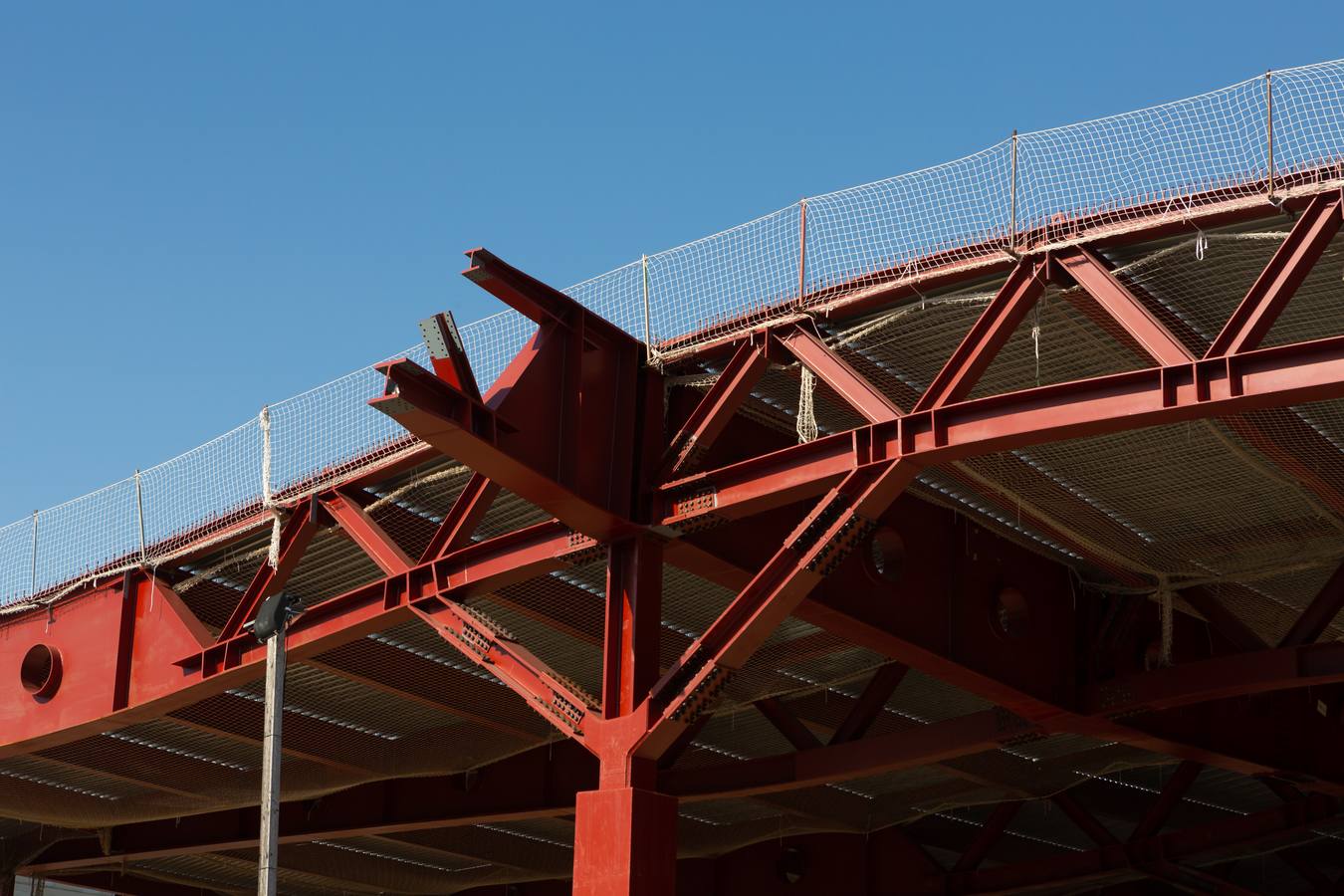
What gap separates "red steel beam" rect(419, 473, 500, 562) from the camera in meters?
20.9

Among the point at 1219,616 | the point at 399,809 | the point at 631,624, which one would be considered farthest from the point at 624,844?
the point at 399,809

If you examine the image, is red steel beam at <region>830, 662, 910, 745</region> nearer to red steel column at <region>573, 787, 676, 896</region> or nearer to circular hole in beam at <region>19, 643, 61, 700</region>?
red steel column at <region>573, 787, 676, 896</region>

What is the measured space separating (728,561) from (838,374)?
3.23m

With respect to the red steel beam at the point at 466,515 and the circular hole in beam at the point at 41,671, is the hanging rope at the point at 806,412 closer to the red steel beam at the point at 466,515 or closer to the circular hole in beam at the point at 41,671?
the red steel beam at the point at 466,515

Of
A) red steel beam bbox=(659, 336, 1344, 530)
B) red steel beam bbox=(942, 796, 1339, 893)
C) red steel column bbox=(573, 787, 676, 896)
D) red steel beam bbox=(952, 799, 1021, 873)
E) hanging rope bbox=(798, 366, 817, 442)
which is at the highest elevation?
hanging rope bbox=(798, 366, 817, 442)

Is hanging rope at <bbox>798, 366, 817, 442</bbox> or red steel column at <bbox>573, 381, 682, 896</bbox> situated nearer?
red steel column at <bbox>573, 381, 682, 896</bbox>

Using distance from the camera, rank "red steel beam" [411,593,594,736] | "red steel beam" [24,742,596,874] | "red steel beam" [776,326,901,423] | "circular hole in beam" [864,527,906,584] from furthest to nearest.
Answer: "red steel beam" [24,742,596,874] < "circular hole in beam" [864,527,906,584] < "red steel beam" [411,593,594,736] < "red steel beam" [776,326,901,423]

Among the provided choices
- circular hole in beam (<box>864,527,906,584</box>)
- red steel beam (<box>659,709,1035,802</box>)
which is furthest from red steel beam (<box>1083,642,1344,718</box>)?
circular hole in beam (<box>864,527,906,584</box>)

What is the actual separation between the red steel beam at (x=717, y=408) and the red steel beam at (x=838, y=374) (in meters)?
0.42

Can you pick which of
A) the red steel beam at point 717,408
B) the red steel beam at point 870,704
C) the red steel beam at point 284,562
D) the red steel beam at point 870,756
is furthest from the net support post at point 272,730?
the red steel beam at point 870,704

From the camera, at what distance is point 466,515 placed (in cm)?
2102

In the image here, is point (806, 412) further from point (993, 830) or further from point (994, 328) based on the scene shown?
point (993, 830)

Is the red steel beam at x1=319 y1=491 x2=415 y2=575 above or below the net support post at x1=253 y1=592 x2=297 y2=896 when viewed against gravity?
above

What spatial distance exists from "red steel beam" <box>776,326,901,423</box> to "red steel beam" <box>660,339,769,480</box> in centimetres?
42
